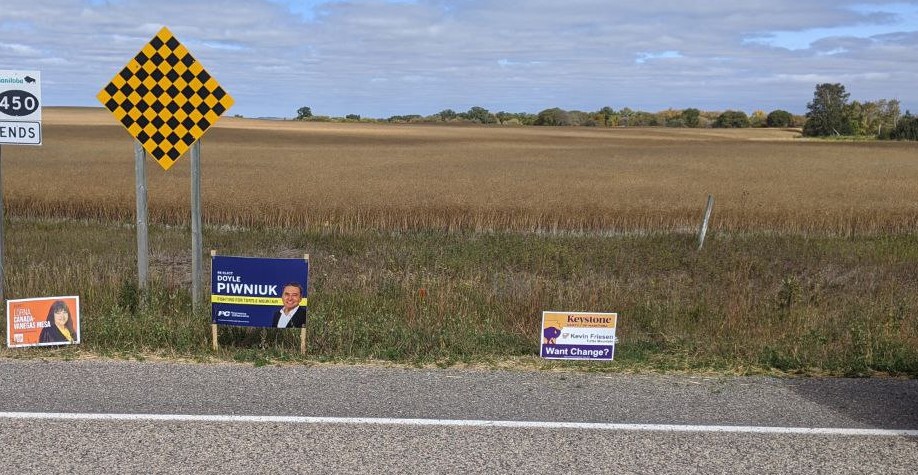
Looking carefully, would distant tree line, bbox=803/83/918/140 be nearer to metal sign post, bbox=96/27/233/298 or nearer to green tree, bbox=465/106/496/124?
green tree, bbox=465/106/496/124

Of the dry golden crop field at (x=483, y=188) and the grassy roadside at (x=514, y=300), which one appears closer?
the grassy roadside at (x=514, y=300)

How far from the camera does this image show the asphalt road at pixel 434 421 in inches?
206

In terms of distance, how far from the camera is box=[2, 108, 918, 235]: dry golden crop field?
803 inches

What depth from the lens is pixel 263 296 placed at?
26.4 feet

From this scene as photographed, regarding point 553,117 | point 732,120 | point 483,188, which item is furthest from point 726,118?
point 483,188

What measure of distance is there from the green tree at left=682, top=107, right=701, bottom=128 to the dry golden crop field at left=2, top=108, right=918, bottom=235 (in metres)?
62.3

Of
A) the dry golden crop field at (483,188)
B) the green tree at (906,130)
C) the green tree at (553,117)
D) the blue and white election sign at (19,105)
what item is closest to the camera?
the blue and white election sign at (19,105)

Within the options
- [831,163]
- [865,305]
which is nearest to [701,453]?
[865,305]

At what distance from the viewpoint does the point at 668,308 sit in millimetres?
9844

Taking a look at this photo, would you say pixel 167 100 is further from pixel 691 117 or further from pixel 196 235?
pixel 691 117

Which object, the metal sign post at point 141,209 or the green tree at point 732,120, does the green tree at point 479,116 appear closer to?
the green tree at point 732,120

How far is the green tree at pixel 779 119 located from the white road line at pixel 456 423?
11298 cm

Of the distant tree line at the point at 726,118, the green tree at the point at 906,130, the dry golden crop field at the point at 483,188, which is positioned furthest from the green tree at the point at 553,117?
the dry golden crop field at the point at 483,188

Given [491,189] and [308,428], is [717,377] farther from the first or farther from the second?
[491,189]
